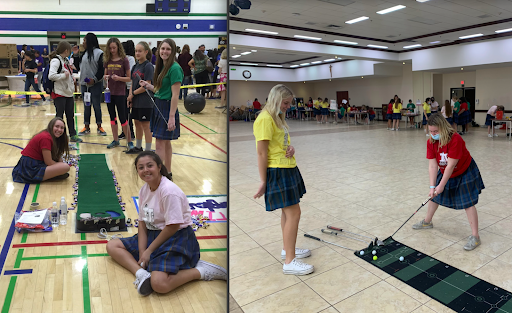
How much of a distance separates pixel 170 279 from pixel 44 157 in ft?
2.39

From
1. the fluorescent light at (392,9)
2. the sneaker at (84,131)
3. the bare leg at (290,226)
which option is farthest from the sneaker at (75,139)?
the fluorescent light at (392,9)

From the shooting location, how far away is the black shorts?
138 cm

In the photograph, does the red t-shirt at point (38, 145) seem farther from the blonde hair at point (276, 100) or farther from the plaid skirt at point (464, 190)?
the plaid skirt at point (464, 190)

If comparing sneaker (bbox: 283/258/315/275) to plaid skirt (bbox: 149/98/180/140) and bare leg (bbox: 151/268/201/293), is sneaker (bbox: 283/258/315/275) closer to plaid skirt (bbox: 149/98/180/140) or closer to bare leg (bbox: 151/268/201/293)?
bare leg (bbox: 151/268/201/293)

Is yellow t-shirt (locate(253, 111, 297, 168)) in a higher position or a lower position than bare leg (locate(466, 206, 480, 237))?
higher

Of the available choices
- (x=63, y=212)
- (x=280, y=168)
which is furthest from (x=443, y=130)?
(x=63, y=212)

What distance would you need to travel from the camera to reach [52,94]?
1442mm

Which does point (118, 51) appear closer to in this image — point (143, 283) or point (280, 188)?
point (143, 283)

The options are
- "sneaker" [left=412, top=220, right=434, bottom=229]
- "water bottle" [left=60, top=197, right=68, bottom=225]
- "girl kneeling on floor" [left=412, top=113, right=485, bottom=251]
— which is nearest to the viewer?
"water bottle" [left=60, top=197, right=68, bottom=225]

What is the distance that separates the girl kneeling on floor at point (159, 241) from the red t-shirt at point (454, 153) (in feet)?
8.49

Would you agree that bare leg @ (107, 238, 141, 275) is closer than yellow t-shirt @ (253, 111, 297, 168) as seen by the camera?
Yes

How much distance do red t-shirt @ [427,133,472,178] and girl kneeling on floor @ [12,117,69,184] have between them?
299 centimetres

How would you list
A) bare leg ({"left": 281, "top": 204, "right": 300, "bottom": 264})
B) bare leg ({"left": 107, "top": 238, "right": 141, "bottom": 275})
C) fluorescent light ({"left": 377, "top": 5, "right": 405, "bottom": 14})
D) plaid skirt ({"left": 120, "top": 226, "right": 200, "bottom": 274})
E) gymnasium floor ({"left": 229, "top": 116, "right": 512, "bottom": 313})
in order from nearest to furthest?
bare leg ({"left": 107, "top": 238, "right": 141, "bottom": 275}), plaid skirt ({"left": 120, "top": 226, "right": 200, "bottom": 274}), gymnasium floor ({"left": 229, "top": 116, "right": 512, "bottom": 313}), bare leg ({"left": 281, "top": 204, "right": 300, "bottom": 264}), fluorescent light ({"left": 377, "top": 5, "right": 405, "bottom": 14})

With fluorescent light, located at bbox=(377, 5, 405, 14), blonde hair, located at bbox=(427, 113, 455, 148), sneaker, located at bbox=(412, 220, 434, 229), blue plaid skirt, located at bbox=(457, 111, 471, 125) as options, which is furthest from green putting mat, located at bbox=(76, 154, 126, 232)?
blue plaid skirt, located at bbox=(457, 111, 471, 125)
